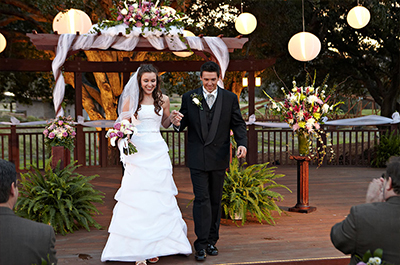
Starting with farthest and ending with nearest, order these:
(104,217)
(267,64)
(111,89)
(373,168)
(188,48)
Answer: (111,89) → (373,168) → (267,64) → (188,48) → (104,217)

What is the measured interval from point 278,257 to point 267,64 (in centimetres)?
564

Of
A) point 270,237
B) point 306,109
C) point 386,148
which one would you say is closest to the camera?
point 270,237

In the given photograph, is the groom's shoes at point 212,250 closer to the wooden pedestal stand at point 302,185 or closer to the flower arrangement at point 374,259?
the wooden pedestal stand at point 302,185

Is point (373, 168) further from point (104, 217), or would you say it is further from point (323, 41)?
point (104, 217)

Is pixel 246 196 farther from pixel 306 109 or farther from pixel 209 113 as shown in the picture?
pixel 209 113

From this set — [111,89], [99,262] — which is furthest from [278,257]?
[111,89]

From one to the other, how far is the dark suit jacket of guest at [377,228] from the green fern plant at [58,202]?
3.61 meters

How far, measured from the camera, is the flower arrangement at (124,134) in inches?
154

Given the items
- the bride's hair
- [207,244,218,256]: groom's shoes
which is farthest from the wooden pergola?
[207,244,218,256]: groom's shoes

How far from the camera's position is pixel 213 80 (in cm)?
400

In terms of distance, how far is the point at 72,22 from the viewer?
24.2 feet

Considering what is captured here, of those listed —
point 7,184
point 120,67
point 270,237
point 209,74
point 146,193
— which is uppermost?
point 120,67

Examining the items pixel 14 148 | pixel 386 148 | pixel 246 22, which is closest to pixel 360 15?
pixel 246 22

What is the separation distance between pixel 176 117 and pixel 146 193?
2.52 ft
